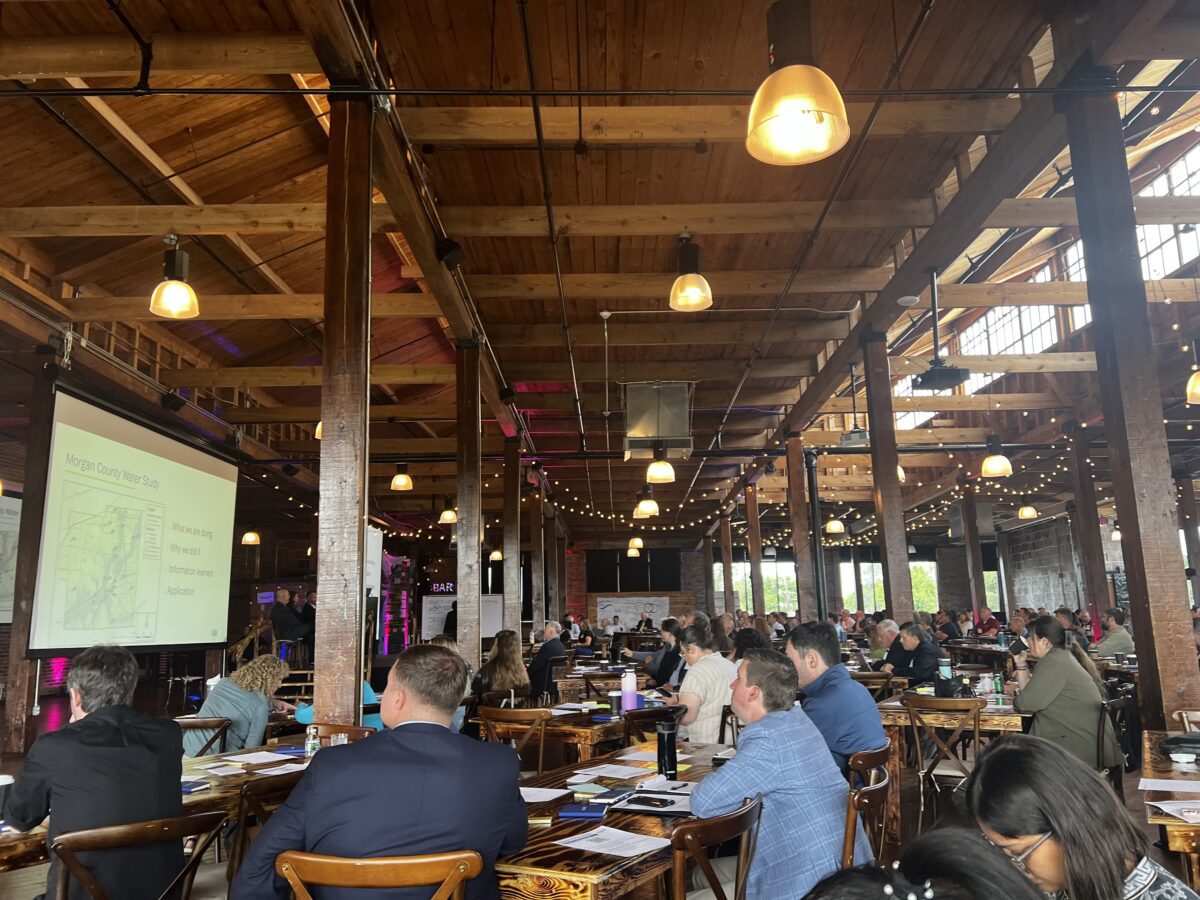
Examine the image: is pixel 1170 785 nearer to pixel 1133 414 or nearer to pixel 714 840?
pixel 714 840

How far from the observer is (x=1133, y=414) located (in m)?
4.61

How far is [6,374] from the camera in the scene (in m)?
9.07

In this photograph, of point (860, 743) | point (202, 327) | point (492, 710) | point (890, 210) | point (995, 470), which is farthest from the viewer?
point (995, 470)

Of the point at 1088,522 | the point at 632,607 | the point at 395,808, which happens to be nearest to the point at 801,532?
the point at 1088,522

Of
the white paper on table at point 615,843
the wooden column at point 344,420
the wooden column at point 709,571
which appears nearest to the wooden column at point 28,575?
the wooden column at point 344,420

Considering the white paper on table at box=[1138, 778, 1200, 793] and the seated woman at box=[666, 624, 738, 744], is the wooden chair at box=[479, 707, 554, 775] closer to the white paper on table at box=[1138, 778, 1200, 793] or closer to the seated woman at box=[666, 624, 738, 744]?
the seated woman at box=[666, 624, 738, 744]

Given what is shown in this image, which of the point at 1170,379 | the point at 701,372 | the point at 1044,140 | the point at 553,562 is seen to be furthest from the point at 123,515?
the point at 553,562

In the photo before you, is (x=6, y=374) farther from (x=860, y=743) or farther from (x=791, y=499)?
(x=791, y=499)

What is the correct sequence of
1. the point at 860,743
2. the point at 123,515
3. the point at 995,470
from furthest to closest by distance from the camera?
the point at 995,470, the point at 123,515, the point at 860,743

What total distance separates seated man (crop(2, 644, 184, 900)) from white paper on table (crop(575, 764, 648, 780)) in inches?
59.6

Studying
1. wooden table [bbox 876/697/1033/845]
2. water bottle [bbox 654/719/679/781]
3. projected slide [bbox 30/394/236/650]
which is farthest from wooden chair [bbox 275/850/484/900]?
projected slide [bbox 30/394/236/650]

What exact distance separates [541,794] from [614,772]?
46 centimetres

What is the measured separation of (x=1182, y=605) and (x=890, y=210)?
13.2ft

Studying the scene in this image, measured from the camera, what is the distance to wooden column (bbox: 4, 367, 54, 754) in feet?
24.9
